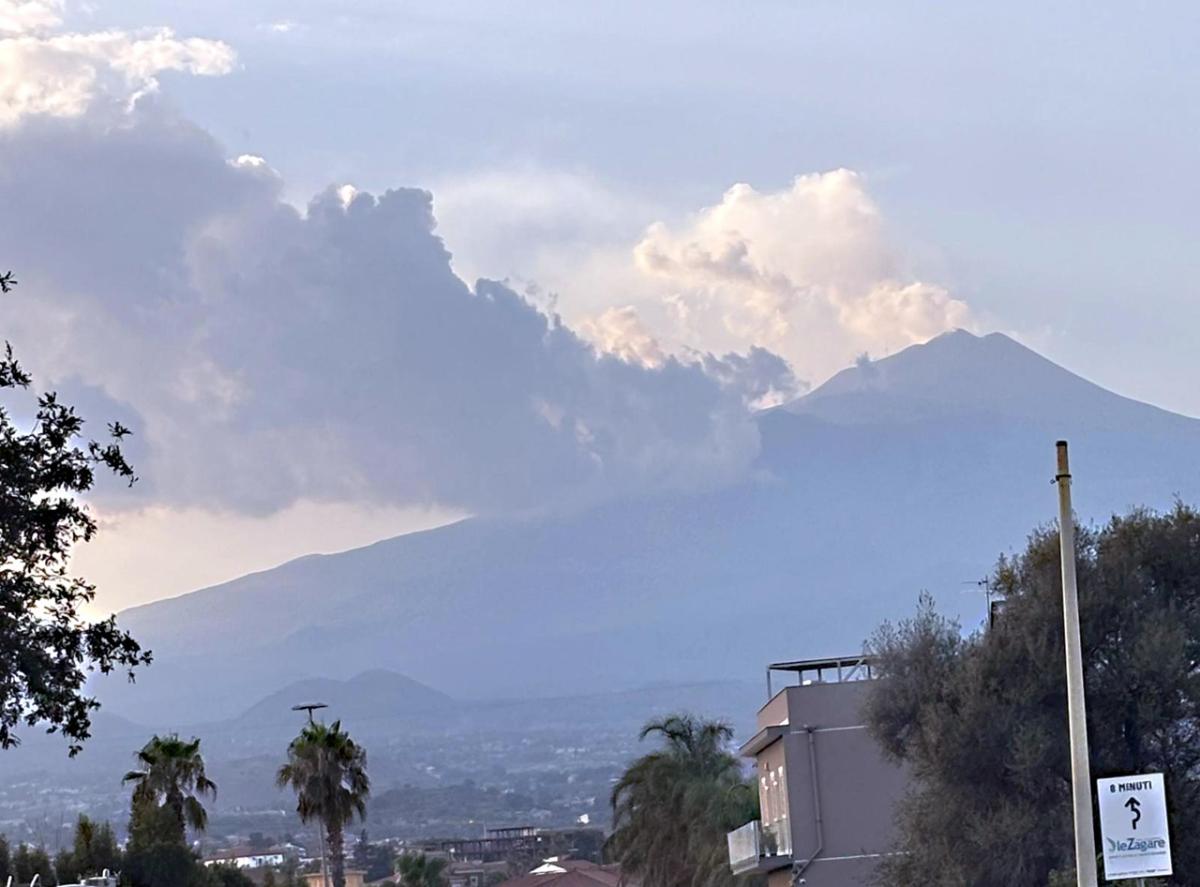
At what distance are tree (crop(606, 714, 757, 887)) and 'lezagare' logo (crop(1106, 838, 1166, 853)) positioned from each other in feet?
176

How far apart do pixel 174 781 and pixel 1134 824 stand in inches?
2178

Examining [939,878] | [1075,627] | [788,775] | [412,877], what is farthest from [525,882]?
[1075,627]

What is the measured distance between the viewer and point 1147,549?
40312 mm

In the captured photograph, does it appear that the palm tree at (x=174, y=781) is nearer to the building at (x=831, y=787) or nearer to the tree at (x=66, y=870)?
the tree at (x=66, y=870)

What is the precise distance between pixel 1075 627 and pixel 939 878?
1897 cm

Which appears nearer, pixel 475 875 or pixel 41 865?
pixel 41 865

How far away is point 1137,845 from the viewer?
1789cm

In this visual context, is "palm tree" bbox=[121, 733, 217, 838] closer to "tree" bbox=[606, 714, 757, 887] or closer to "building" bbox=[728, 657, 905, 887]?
"tree" bbox=[606, 714, 757, 887]

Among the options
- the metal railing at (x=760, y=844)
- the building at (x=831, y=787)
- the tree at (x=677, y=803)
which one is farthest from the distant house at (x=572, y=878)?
the building at (x=831, y=787)

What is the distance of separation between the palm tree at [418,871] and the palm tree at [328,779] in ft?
151

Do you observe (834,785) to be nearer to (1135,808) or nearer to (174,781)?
(174,781)

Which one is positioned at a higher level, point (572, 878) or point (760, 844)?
point (760, 844)

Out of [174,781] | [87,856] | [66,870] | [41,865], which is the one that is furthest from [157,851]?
[41,865]

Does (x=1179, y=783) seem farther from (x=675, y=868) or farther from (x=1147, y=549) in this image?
(x=675, y=868)
